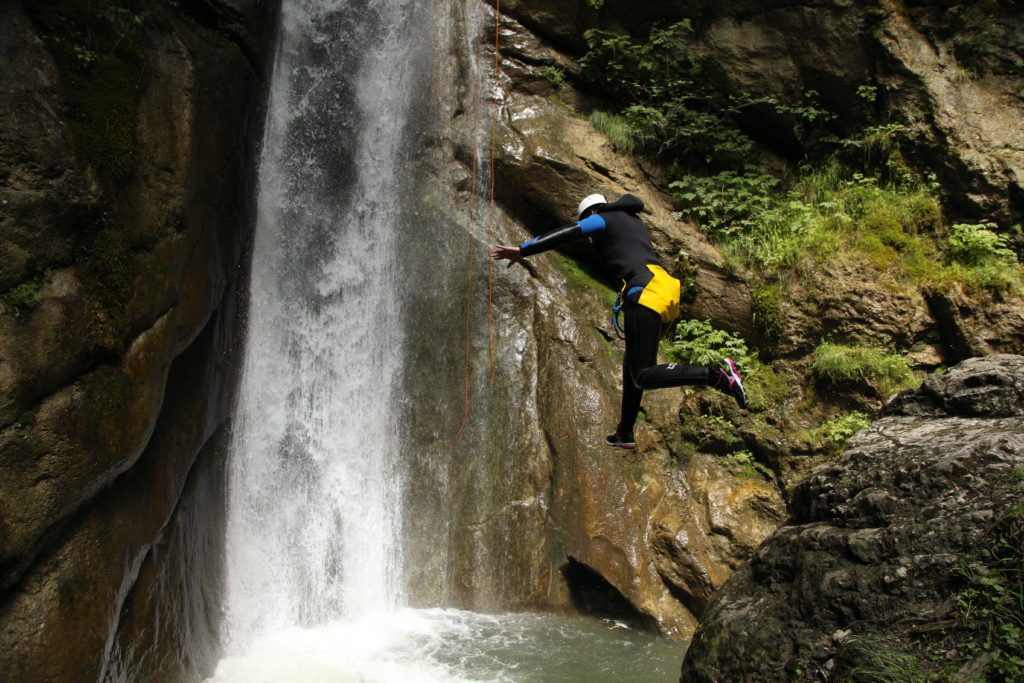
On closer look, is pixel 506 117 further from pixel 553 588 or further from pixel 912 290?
pixel 553 588

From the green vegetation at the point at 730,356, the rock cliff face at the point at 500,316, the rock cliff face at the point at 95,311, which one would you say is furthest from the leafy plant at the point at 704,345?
the rock cliff face at the point at 95,311

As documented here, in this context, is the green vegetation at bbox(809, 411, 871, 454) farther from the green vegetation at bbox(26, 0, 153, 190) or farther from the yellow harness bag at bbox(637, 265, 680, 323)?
the green vegetation at bbox(26, 0, 153, 190)

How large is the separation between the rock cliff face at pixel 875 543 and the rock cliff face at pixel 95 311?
158 inches

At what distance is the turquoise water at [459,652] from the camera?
20.8 ft

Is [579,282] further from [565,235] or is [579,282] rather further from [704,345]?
[565,235]

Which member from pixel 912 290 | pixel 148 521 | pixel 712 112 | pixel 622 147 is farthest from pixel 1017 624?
pixel 712 112

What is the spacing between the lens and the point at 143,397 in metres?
5.57

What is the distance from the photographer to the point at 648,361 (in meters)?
4.78

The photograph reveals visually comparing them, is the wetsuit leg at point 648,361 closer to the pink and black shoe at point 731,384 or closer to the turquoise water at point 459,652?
the pink and black shoe at point 731,384

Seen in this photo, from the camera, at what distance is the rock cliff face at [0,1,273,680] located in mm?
4641

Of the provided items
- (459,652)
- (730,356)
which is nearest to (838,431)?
(730,356)

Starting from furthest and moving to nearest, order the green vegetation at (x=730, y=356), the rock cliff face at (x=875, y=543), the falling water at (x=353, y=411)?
the green vegetation at (x=730, y=356)
the falling water at (x=353, y=411)
the rock cliff face at (x=875, y=543)

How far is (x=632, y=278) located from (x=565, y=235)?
1.71 feet

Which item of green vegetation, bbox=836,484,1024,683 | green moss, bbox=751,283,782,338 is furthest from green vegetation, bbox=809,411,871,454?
green vegetation, bbox=836,484,1024,683
